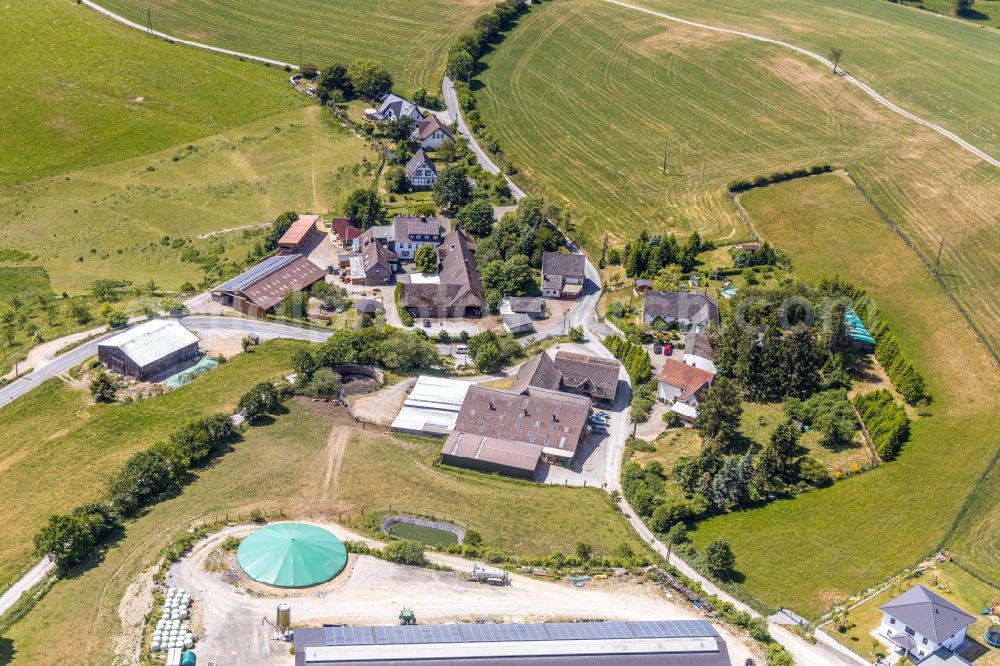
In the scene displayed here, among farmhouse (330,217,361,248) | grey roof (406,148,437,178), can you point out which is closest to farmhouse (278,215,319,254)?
farmhouse (330,217,361,248)

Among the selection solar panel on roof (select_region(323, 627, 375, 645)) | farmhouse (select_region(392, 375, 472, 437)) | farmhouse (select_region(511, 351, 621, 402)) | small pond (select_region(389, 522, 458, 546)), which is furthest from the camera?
farmhouse (select_region(511, 351, 621, 402))

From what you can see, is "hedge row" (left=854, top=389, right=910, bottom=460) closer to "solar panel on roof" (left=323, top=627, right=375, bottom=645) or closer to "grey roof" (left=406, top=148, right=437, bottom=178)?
"solar panel on roof" (left=323, top=627, right=375, bottom=645)

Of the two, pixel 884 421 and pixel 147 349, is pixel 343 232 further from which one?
pixel 884 421

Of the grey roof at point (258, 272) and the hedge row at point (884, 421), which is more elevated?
the hedge row at point (884, 421)

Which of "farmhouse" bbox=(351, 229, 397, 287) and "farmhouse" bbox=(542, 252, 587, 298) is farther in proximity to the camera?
"farmhouse" bbox=(351, 229, 397, 287)

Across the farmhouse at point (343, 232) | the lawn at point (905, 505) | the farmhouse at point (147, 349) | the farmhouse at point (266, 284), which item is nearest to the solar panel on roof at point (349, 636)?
the lawn at point (905, 505)

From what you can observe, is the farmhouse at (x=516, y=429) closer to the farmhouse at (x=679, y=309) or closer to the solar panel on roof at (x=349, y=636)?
the farmhouse at (x=679, y=309)

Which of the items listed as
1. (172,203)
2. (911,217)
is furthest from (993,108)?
(172,203)
